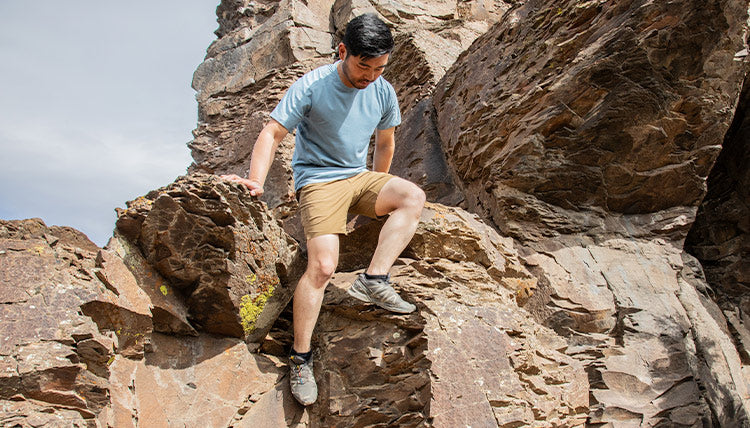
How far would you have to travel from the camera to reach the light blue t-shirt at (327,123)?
3.96 metres

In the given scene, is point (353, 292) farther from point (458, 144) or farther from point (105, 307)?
point (458, 144)

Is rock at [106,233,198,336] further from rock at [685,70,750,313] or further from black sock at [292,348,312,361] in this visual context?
rock at [685,70,750,313]

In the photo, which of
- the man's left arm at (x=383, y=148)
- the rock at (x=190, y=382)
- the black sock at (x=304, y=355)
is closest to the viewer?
the rock at (x=190, y=382)

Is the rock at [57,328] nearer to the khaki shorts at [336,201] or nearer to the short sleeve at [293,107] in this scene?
the khaki shorts at [336,201]

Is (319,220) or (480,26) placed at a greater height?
(480,26)

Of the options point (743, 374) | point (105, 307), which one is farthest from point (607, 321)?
point (105, 307)

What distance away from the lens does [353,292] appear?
384 cm

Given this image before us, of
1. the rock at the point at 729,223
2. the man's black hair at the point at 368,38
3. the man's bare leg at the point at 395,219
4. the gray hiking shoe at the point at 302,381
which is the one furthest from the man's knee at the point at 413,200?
the rock at the point at 729,223

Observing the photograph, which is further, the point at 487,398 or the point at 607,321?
the point at 607,321

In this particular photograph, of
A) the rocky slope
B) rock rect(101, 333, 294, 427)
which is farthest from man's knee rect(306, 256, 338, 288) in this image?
rock rect(101, 333, 294, 427)

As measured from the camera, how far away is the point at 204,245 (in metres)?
4.02

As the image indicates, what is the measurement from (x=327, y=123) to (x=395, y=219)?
2.74 feet

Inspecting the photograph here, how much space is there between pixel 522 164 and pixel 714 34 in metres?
2.01

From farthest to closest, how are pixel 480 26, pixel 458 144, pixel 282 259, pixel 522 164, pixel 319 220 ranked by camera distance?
pixel 480 26, pixel 458 144, pixel 522 164, pixel 282 259, pixel 319 220
